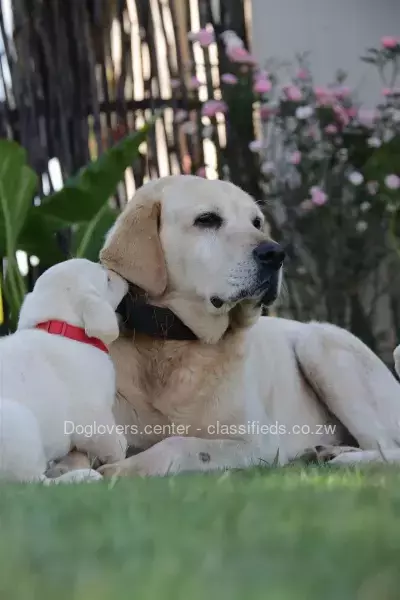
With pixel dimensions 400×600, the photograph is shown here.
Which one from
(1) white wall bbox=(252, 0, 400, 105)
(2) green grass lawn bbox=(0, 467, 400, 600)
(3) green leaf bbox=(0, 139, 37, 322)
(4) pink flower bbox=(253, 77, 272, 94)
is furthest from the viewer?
(1) white wall bbox=(252, 0, 400, 105)

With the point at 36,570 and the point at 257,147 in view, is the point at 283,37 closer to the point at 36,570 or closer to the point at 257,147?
the point at 257,147

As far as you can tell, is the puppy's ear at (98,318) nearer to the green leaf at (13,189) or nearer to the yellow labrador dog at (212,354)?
the yellow labrador dog at (212,354)

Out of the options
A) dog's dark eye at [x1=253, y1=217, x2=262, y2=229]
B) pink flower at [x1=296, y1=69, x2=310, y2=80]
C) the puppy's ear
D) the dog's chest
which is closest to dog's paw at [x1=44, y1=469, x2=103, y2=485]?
the puppy's ear

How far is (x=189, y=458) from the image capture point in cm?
178

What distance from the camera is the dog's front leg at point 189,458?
1.67m

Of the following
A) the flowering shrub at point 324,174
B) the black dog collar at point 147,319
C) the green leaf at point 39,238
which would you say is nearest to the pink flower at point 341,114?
the flowering shrub at point 324,174

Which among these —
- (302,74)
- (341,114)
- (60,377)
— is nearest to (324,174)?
(341,114)

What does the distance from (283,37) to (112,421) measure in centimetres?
304

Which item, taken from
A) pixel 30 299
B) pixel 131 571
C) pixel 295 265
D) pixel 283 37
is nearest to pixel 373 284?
pixel 295 265

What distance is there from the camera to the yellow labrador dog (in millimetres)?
1982

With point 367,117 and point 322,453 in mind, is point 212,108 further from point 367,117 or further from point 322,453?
point 322,453

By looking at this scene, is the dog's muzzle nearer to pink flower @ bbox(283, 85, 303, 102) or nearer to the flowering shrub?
the flowering shrub

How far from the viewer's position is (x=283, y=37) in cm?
420

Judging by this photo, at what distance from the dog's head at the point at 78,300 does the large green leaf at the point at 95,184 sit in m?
1.08
